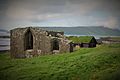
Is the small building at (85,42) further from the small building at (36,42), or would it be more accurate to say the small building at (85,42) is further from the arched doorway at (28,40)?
the arched doorway at (28,40)

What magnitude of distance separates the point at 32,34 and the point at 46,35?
8.78 ft

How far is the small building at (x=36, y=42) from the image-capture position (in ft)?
88.7

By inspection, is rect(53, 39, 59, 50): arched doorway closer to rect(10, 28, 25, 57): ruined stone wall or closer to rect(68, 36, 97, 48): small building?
rect(10, 28, 25, 57): ruined stone wall

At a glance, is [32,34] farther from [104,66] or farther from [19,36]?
[104,66]

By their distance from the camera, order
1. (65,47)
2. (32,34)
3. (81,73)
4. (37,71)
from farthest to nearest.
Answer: (32,34), (65,47), (37,71), (81,73)

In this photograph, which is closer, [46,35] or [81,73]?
[81,73]

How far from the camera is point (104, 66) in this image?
53.6 ft

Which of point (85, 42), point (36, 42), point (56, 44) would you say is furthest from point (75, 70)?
point (85, 42)

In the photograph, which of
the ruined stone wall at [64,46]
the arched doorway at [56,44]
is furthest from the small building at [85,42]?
the ruined stone wall at [64,46]

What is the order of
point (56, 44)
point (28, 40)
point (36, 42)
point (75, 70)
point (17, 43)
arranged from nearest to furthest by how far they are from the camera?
point (75, 70), point (56, 44), point (36, 42), point (28, 40), point (17, 43)

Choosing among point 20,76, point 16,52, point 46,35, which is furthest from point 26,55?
point 20,76

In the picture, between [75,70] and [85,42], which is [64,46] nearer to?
[75,70]

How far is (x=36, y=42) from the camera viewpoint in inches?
1150

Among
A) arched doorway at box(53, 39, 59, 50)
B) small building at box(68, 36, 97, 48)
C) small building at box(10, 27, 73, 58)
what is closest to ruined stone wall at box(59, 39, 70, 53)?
small building at box(10, 27, 73, 58)
